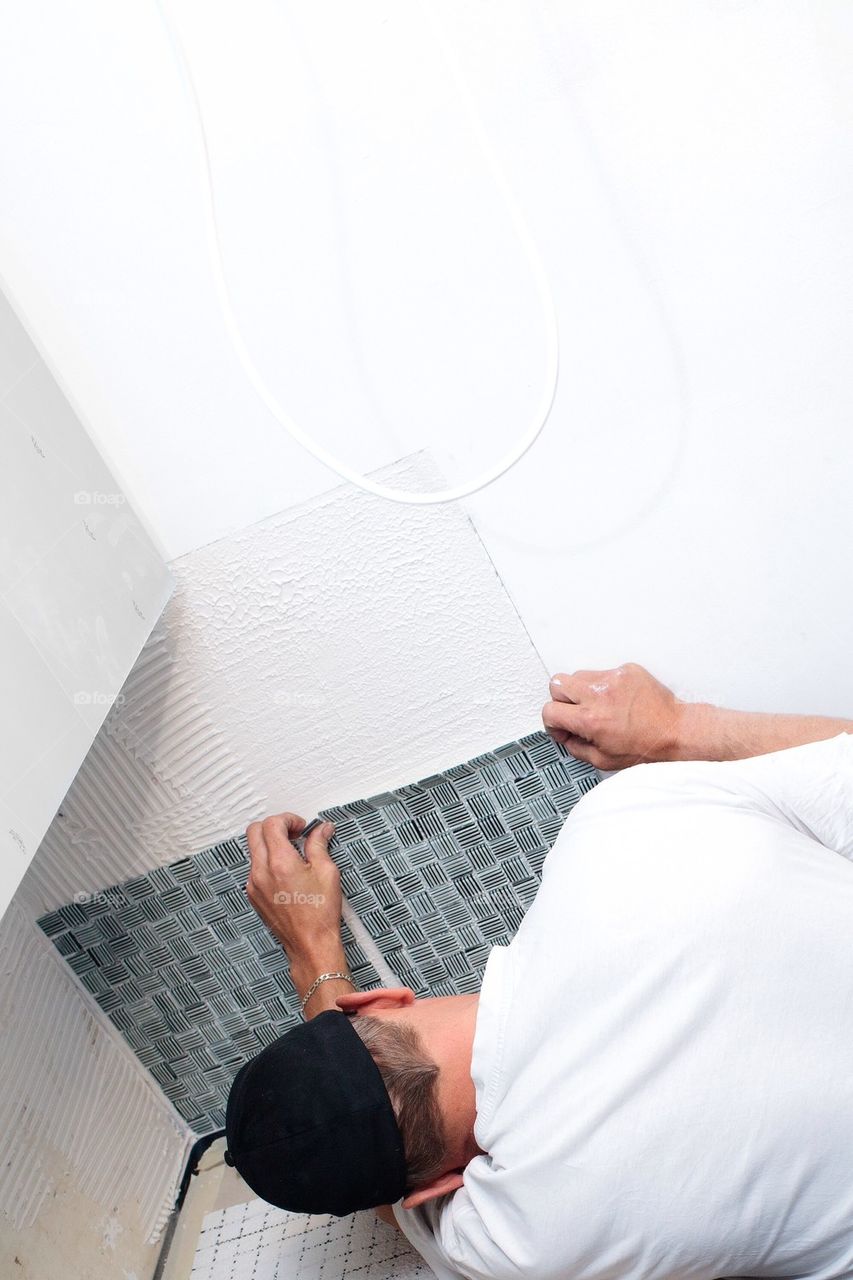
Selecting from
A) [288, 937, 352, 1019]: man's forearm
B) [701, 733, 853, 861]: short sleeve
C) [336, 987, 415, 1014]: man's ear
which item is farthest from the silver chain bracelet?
[701, 733, 853, 861]: short sleeve

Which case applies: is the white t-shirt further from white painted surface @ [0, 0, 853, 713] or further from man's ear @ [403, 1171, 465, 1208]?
white painted surface @ [0, 0, 853, 713]

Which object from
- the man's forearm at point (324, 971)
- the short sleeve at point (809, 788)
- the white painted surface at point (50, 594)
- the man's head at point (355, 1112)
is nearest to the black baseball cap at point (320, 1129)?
the man's head at point (355, 1112)

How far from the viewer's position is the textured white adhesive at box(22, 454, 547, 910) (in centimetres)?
108

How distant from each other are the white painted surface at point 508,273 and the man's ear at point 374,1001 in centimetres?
40

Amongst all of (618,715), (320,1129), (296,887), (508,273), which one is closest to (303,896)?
(296,887)

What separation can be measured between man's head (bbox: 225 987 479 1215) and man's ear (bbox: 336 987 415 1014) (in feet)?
0.13

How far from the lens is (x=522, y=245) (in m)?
0.96

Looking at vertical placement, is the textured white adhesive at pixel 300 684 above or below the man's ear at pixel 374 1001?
above

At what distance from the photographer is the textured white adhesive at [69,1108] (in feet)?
3.49

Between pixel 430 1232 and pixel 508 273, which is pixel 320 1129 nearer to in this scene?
pixel 430 1232

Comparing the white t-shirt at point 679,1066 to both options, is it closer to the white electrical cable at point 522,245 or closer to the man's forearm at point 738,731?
the man's forearm at point 738,731

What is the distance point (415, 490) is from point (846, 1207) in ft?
2.46

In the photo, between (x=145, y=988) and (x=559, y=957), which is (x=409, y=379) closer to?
(x=559, y=957)

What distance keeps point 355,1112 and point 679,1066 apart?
0.29 m
